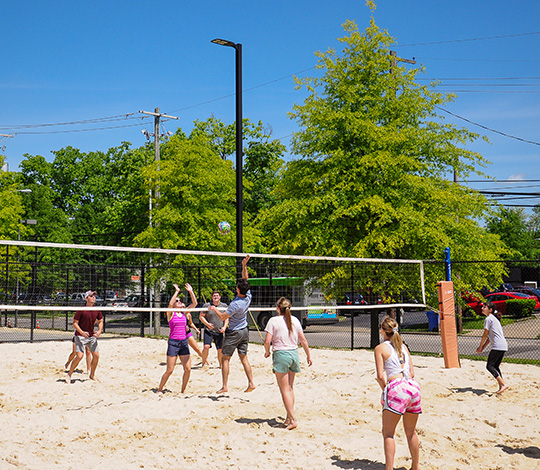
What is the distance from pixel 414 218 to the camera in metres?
15.2

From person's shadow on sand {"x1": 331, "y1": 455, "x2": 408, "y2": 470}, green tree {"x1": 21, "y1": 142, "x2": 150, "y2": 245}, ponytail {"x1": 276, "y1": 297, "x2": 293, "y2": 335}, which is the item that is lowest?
person's shadow on sand {"x1": 331, "y1": 455, "x2": 408, "y2": 470}

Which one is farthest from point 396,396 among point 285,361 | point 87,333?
point 87,333

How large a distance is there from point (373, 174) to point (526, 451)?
1038cm

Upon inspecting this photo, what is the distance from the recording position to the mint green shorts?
7.48m

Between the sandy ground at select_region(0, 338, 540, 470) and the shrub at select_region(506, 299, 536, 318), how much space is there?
1566 cm

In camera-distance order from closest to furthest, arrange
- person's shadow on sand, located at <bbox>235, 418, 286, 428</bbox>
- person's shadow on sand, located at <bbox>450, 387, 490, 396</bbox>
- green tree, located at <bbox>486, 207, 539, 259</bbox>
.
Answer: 1. person's shadow on sand, located at <bbox>235, 418, 286, 428</bbox>
2. person's shadow on sand, located at <bbox>450, 387, 490, 396</bbox>
3. green tree, located at <bbox>486, 207, 539, 259</bbox>

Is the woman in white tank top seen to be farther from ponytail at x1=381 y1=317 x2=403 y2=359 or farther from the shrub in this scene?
the shrub

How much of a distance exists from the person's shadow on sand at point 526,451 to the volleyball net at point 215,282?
415cm

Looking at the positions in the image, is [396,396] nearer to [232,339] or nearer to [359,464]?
[359,464]

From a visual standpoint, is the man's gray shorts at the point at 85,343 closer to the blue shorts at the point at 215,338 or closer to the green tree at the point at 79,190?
the blue shorts at the point at 215,338

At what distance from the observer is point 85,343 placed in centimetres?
1119

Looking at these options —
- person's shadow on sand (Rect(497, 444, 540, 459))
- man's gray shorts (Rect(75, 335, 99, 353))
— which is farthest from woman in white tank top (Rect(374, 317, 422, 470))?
man's gray shorts (Rect(75, 335, 99, 353))

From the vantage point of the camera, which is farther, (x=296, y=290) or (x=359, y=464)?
(x=296, y=290)

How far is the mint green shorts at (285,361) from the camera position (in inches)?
294
